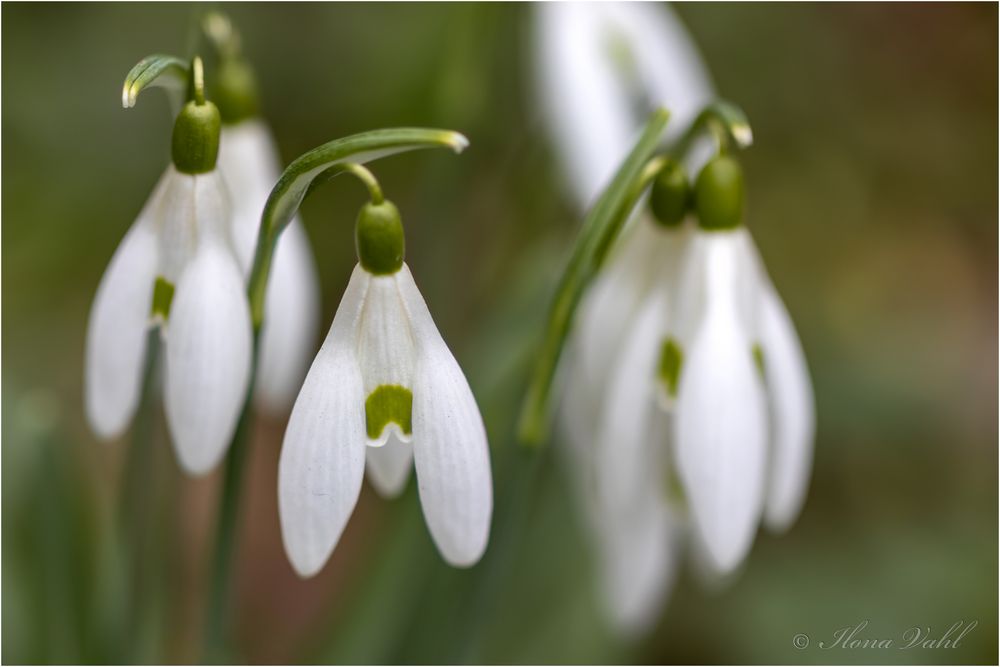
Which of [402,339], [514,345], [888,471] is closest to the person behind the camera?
[402,339]

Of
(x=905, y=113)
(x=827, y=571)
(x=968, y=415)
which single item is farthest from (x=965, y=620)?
(x=905, y=113)

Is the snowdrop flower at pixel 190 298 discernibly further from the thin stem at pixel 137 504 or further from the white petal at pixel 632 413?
the white petal at pixel 632 413

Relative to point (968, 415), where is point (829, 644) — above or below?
below

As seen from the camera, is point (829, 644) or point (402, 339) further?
point (829, 644)

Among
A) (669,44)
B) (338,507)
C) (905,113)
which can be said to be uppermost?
(905,113)

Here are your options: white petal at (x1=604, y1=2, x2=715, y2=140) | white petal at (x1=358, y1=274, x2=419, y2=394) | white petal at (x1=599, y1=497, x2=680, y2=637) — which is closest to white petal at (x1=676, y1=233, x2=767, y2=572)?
white petal at (x1=599, y1=497, x2=680, y2=637)

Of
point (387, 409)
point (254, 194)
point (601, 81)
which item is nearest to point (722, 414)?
point (387, 409)

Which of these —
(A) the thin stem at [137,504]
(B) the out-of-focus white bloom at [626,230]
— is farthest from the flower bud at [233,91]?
(B) the out-of-focus white bloom at [626,230]

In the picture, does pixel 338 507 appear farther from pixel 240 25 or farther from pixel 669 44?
pixel 240 25
